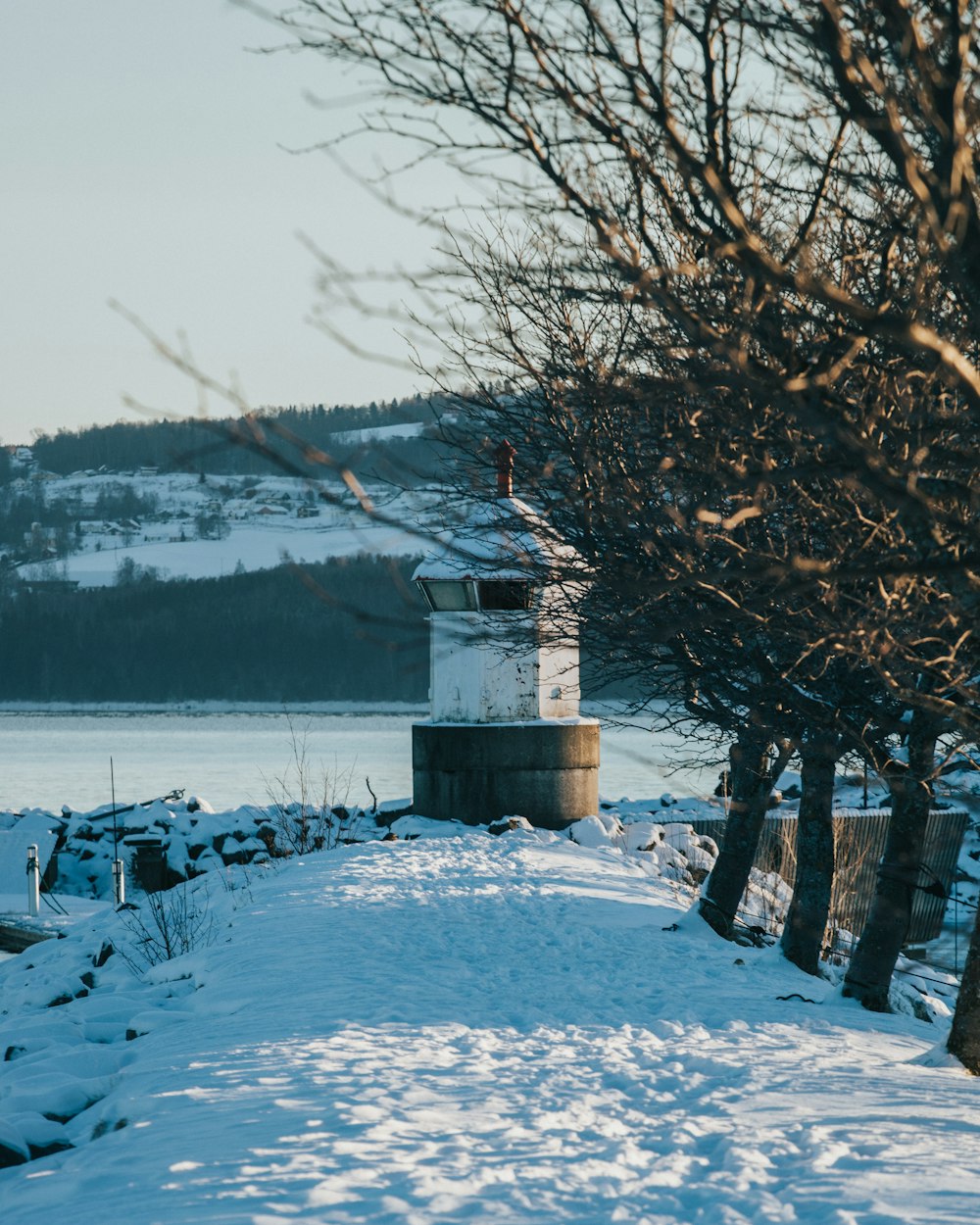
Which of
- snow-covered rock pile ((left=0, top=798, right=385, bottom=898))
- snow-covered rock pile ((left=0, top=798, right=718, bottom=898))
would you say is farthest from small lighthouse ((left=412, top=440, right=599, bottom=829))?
snow-covered rock pile ((left=0, top=798, right=385, bottom=898))

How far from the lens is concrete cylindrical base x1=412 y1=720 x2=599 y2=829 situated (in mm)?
19672

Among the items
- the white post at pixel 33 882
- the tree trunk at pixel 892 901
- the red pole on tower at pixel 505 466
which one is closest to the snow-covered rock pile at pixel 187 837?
the white post at pixel 33 882

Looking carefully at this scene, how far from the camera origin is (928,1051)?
26.5 feet

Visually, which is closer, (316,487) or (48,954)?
(316,487)

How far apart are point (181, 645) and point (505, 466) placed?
122m

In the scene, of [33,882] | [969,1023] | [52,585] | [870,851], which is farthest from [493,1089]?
[52,585]

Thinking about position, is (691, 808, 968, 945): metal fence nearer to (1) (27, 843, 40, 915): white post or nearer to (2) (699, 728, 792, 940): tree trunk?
(2) (699, 728, 792, 940): tree trunk

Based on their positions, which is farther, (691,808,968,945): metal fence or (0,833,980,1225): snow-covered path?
(691,808,968,945): metal fence

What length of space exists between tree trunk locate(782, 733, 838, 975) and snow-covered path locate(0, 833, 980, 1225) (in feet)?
0.97

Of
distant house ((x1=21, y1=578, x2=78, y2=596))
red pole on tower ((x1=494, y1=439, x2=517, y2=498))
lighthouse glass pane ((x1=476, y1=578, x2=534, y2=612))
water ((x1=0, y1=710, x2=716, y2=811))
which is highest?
distant house ((x1=21, y1=578, x2=78, y2=596))

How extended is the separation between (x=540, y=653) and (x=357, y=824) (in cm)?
449

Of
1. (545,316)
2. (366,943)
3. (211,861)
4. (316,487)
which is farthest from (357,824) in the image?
(316,487)

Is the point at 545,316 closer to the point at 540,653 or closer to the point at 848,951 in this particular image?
the point at 848,951

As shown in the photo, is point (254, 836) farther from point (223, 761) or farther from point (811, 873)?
point (223, 761)
